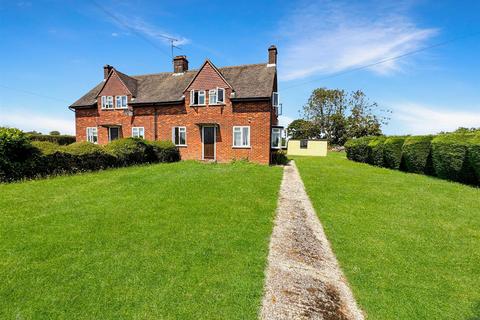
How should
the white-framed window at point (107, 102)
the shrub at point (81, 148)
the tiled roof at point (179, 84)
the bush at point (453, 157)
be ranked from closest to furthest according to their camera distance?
the bush at point (453, 157)
the shrub at point (81, 148)
the tiled roof at point (179, 84)
the white-framed window at point (107, 102)

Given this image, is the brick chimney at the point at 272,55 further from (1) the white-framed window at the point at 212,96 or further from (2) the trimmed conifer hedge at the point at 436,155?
(2) the trimmed conifer hedge at the point at 436,155

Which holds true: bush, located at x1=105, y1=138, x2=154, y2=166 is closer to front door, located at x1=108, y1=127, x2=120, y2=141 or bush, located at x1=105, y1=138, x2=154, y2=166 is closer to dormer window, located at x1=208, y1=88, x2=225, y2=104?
dormer window, located at x1=208, y1=88, x2=225, y2=104

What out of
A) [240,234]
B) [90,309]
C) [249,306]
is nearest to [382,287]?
[249,306]

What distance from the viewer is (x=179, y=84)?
23344 millimetres

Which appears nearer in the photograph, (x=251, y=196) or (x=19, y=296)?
(x=19, y=296)

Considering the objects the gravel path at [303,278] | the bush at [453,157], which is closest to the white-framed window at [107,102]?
the gravel path at [303,278]

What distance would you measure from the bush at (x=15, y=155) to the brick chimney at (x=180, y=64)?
1588 centimetres

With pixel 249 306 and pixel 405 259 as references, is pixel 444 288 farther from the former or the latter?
pixel 249 306

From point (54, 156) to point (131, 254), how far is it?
10319mm

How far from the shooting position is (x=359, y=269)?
5441 mm

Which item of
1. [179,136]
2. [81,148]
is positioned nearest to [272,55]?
[179,136]

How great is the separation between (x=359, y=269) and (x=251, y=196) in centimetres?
506

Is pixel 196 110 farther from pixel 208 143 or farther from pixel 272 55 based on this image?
pixel 272 55

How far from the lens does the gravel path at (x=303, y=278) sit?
4152mm
